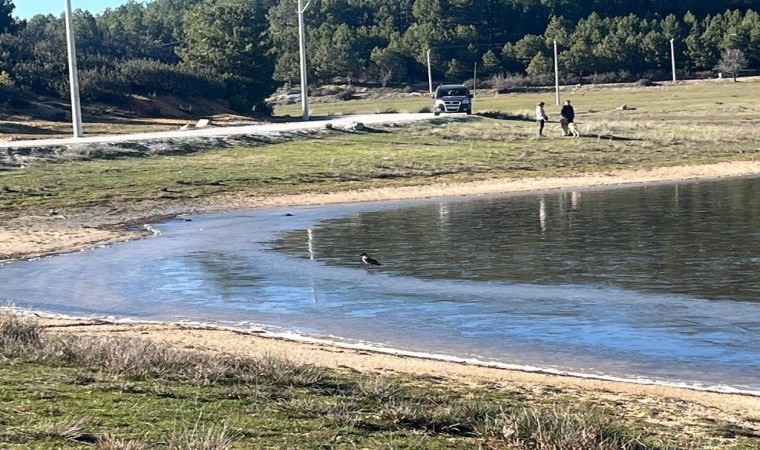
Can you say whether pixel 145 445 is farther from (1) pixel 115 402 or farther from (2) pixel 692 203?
(2) pixel 692 203

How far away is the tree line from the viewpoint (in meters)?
54.0

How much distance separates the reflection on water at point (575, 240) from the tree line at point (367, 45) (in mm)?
25837

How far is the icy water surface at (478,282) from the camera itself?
41.5 feet

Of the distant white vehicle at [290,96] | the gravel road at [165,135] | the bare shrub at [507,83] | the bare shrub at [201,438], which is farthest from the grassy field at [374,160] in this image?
the bare shrub at [507,83]

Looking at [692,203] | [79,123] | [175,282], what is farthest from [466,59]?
[175,282]

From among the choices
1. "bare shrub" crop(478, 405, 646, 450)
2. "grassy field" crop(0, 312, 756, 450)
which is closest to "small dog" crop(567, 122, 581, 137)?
"grassy field" crop(0, 312, 756, 450)

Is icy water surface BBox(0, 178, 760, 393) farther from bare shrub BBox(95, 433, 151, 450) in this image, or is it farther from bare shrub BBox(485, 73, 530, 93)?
bare shrub BBox(485, 73, 530, 93)

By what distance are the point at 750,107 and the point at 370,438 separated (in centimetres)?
6030

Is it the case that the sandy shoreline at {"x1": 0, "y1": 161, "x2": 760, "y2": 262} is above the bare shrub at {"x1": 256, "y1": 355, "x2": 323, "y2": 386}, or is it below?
below

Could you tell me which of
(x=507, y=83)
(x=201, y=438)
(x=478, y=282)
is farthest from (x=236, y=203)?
(x=507, y=83)

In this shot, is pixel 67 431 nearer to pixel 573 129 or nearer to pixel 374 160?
pixel 374 160

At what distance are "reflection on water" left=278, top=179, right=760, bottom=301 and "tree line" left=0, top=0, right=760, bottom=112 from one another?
84.8ft

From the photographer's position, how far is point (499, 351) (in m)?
12.4

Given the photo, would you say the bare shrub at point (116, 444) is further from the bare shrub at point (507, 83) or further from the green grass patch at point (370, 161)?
the bare shrub at point (507, 83)
